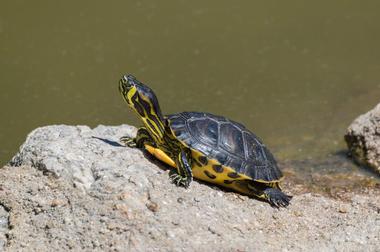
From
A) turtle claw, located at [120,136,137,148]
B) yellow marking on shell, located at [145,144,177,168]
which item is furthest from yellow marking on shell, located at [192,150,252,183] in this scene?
turtle claw, located at [120,136,137,148]

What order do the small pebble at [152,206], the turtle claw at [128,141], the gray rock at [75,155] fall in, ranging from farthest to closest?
the turtle claw at [128,141]
the gray rock at [75,155]
the small pebble at [152,206]

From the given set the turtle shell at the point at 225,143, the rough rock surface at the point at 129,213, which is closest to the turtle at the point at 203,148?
the turtle shell at the point at 225,143

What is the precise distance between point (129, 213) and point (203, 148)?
2.98ft

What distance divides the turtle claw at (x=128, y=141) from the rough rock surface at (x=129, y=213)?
0.12m

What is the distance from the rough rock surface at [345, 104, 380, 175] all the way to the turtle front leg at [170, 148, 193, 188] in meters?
2.77

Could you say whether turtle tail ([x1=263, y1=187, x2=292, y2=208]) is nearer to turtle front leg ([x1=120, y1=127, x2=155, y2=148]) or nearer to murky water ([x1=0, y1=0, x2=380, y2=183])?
turtle front leg ([x1=120, y1=127, x2=155, y2=148])

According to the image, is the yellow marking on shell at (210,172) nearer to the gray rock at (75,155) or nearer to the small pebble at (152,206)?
the gray rock at (75,155)

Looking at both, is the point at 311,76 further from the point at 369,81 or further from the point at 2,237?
the point at 2,237

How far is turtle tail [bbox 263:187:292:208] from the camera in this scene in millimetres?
4984

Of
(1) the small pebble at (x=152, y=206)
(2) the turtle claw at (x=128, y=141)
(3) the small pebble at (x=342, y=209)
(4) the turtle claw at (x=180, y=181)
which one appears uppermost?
(2) the turtle claw at (x=128, y=141)

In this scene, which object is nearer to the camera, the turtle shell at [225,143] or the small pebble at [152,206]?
the small pebble at [152,206]

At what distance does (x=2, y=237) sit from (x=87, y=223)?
2.11ft

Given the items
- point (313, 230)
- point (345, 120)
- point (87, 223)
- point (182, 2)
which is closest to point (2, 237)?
point (87, 223)

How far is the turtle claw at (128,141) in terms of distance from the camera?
5.11m
